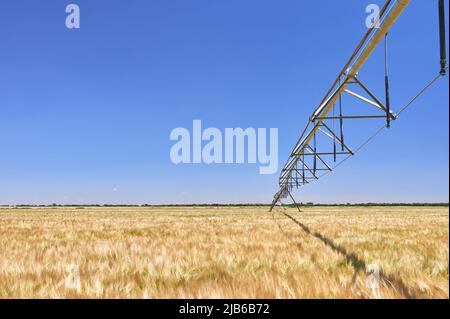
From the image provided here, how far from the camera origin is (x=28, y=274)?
3.90m

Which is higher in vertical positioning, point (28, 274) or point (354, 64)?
point (354, 64)

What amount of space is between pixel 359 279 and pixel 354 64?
6.16 metres

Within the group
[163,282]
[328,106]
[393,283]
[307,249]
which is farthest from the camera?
[328,106]
